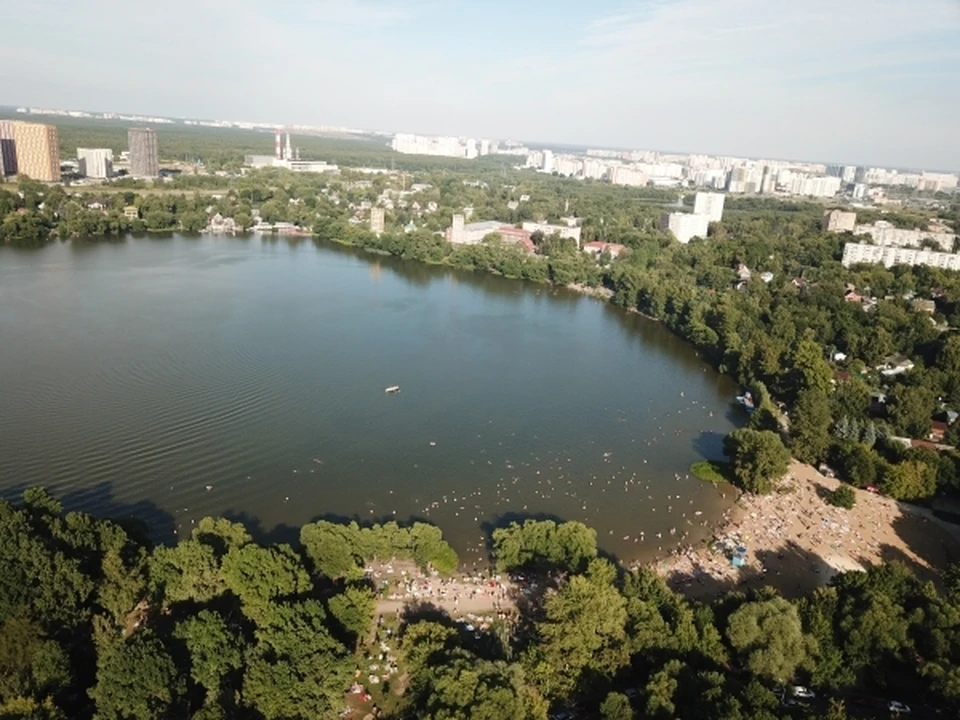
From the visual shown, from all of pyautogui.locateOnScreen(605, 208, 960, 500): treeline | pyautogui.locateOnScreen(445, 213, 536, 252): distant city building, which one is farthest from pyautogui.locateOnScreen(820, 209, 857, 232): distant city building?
pyautogui.locateOnScreen(445, 213, 536, 252): distant city building

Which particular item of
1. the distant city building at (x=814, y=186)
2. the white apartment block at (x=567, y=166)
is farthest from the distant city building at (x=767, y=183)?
the white apartment block at (x=567, y=166)

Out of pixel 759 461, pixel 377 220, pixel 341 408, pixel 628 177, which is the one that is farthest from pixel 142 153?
pixel 759 461

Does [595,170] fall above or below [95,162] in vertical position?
above

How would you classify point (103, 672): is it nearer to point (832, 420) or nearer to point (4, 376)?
point (4, 376)

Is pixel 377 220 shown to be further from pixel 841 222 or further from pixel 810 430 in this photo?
pixel 810 430

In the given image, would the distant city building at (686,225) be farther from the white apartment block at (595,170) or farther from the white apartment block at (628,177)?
the white apartment block at (595,170)

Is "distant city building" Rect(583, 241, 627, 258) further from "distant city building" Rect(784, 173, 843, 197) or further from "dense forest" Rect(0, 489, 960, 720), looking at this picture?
"distant city building" Rect(784, 173, 843, 197)
